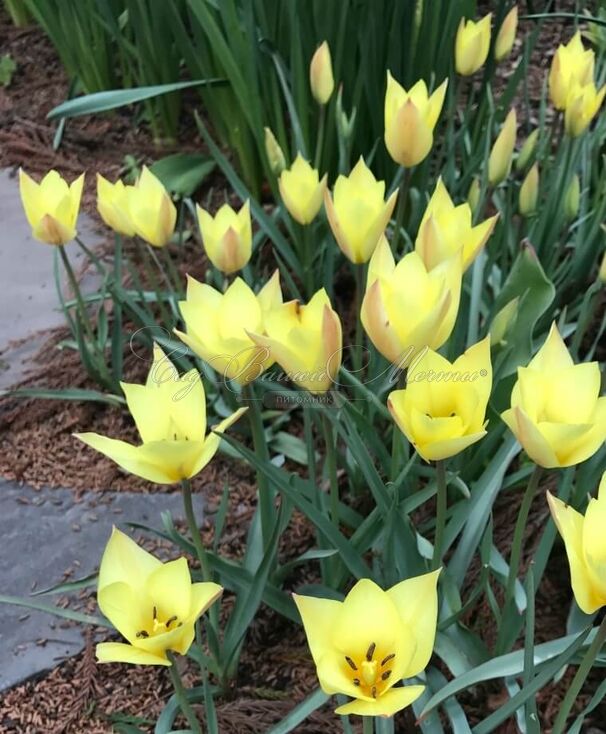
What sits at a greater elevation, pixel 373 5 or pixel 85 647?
pixel 373 5

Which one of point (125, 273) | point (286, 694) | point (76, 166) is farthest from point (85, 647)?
point (76, 166)

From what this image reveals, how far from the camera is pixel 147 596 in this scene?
2.42ft

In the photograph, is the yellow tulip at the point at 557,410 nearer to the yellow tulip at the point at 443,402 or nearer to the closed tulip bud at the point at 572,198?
the yellow tulip at the point at 443,402

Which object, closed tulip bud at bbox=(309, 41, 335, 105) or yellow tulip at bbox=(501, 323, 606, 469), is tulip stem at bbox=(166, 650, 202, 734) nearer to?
yellow tulip at bbox=(501, 323, 606, 469)

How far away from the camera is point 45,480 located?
4.84ft

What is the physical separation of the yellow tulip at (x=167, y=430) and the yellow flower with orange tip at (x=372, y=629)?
19 centimetres

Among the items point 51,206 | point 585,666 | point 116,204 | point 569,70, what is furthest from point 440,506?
point 569,70

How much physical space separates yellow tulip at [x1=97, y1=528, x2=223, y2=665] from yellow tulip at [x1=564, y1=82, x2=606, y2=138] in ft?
3.61

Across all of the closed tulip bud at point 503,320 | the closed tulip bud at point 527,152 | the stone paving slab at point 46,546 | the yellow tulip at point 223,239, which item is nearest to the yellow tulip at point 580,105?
the closed tulip bud at point 527,152

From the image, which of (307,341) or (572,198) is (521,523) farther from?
(572,198)

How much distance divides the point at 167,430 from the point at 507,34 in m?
1.28

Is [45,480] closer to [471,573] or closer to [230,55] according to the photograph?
[471,573]

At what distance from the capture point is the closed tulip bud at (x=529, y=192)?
1.36m

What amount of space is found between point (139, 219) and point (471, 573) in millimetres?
783
